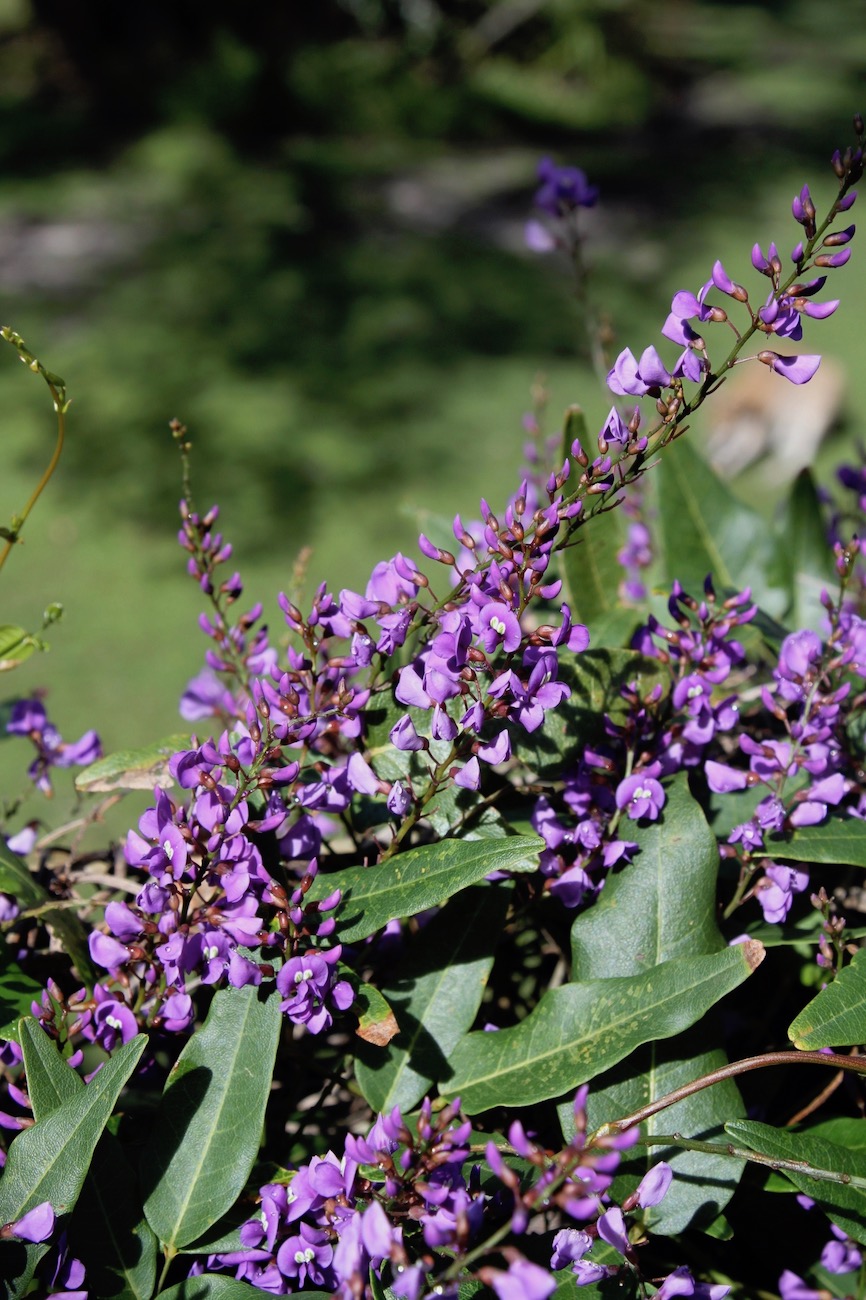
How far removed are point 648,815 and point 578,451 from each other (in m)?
0.31

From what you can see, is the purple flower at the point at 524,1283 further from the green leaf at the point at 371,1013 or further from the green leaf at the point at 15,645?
the green leaf at the point at 15,645

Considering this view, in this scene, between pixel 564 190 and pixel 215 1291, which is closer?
pixel 215 1291

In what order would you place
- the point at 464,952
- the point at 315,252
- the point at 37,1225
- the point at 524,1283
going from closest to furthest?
1. the point at 524,1283
2. the point at 37,1225
3. the point at 464,952
4. the point at 315,252

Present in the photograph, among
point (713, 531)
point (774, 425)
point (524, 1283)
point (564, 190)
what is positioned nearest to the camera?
point (524, 1283)

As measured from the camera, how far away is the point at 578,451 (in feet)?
3.00

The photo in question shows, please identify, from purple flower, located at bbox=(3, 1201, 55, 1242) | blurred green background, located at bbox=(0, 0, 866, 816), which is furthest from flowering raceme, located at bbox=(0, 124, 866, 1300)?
blurred green background, located at bbox=(0, 0, 866, 816)

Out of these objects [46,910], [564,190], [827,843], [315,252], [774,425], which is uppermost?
[315,252]

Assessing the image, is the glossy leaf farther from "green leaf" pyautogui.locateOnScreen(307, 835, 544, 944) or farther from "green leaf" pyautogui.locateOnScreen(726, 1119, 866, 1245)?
"green leaf" pyautogui.locateOnScreen(726, 1119, 866, 1245)

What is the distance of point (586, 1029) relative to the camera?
92 centimetres

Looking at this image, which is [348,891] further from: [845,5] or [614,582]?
[845,5]

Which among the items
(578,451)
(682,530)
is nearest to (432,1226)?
(578,451)

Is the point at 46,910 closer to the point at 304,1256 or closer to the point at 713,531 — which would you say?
the point at 304,1256

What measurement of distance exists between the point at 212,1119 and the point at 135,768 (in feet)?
1.08

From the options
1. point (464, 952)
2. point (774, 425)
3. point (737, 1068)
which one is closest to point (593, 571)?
point (464, 952)
